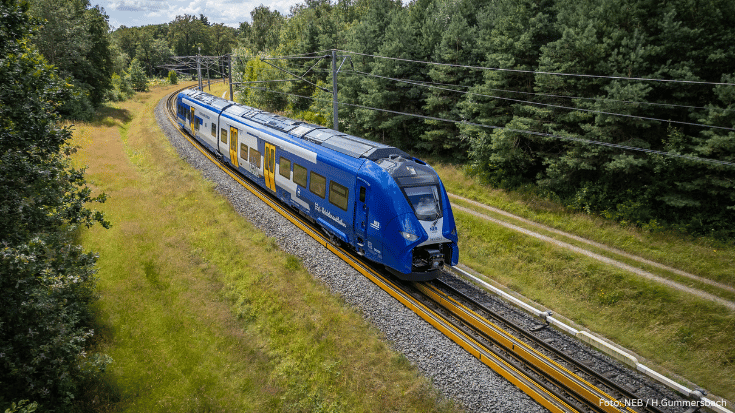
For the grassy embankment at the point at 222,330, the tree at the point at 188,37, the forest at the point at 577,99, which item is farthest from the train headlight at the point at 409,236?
the tree at the point at 188,37

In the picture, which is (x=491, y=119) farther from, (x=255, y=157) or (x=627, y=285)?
(x=255, y=157)

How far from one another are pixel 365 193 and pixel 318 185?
118 inches

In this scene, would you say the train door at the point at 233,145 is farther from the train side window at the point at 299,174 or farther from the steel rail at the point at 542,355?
the steel rail at the point at 542,355

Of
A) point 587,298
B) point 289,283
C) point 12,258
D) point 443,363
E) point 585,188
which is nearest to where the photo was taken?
point 12,258

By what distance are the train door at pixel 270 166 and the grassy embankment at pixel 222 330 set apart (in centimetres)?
215

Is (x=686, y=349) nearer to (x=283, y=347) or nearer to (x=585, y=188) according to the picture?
(x=585, y=188)

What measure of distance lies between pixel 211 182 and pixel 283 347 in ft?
46.1

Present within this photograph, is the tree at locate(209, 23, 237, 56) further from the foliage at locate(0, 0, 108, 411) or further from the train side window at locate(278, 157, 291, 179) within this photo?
the foliage at locate(0, 0, 108, 411)

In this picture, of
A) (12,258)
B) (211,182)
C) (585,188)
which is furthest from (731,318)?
(211,182)

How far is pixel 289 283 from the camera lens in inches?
527

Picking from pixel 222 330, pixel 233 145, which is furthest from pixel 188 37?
pixel 222 330

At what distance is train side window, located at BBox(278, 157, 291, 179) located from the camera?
17141 millimetres

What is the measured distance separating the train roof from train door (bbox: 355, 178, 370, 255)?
1.05m

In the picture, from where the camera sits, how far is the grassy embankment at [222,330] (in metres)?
9.56
